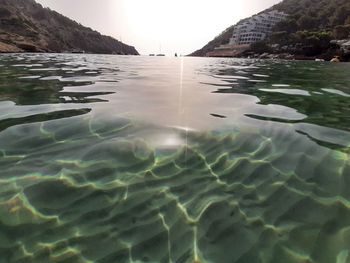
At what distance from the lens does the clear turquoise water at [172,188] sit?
6.48 ft

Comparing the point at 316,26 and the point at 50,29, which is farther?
the point at 50,29

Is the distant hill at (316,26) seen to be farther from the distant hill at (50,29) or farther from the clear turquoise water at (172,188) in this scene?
the clear turquoise water at (172,188)

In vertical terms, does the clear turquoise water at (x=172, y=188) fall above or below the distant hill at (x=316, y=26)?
above

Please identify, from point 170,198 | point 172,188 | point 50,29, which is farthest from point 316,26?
point 170,198

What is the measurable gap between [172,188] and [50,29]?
15152 centimetres

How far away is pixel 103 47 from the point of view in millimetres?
169000

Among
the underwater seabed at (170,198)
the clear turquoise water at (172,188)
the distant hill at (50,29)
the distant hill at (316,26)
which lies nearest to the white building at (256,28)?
the distant hill at (316,26)

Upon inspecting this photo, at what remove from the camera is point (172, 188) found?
2539 mm

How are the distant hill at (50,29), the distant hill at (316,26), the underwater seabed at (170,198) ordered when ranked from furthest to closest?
1. the distant hill at (50,29)
2. the distant hill at (316,26)
3. the underwater seabed at (170,198)

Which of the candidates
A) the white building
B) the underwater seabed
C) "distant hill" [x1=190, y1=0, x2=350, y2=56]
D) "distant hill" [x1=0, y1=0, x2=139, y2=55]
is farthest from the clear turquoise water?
the white building

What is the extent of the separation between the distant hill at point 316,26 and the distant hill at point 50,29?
72.3 m

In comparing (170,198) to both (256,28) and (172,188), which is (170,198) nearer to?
(172,188)

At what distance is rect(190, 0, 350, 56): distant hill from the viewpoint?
70.1 metres

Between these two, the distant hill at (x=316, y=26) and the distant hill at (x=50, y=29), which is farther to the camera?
the distant hill at (x=50, y=29)
